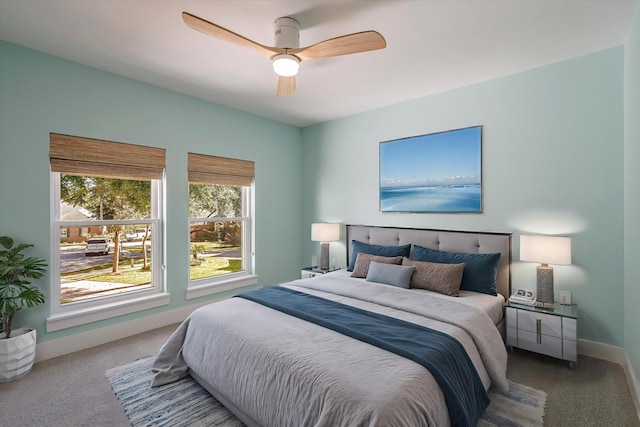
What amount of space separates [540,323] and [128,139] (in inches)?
169

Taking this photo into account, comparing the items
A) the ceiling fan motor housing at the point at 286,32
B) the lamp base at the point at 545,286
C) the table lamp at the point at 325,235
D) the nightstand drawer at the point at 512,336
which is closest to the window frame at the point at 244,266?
the table lamp at the point at 325,235

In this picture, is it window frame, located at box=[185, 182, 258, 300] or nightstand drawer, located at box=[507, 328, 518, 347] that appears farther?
window frame, located at box=[185, 182, 258, 300]

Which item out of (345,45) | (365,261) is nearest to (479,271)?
(365,261)

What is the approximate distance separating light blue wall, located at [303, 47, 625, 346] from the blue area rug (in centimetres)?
119

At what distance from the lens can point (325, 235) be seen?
14.4 feet

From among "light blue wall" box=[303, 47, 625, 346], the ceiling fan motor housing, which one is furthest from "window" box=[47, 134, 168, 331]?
"light blue wall" box=[303, 47, 625, 346]

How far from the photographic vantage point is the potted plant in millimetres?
2363

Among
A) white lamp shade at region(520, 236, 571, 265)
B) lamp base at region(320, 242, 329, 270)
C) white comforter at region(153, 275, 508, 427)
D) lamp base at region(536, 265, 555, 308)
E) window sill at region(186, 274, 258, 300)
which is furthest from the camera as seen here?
lamp base at region(320, 242, 329, 270)

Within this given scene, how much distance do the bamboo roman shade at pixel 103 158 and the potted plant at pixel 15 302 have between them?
799 mm

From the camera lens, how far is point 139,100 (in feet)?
11.0

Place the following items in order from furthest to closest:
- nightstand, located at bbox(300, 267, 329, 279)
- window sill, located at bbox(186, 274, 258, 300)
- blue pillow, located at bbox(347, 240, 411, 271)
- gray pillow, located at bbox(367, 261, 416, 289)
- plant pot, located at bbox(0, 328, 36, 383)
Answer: nightstand, located at bbox(300, 267, 329, 279)
window sill, located at bbox(186, 274, 258, 300)
blue pillow, located at bbox(347, 240, 411, 271)
gray pillow, located at bbox(367, 261, 416, 289)
plant pot, located at bbox(0, 328, 36, 383)

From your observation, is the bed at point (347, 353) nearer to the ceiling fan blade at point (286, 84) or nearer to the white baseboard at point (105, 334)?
the white baseboard at point (105, 334)

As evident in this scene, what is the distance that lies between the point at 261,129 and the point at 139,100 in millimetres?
1628

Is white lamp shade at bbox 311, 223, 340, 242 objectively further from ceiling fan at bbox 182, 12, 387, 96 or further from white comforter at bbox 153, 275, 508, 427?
ceiling fan at bbox 182, 12, 387, 96
